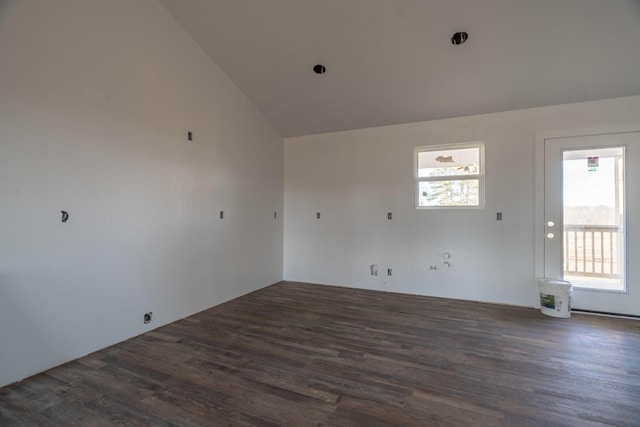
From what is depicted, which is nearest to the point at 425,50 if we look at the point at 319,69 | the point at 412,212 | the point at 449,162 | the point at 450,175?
the point at 319,69

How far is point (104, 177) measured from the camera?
2684 millimetres

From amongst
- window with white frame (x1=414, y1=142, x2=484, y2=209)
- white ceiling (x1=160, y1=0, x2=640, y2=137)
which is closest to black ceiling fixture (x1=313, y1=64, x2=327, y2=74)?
white ceiling (x1=160, y1=0, x2=640, y2=137)

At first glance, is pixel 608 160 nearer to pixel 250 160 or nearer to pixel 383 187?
pixel 383 187

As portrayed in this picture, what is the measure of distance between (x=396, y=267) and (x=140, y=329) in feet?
11.6

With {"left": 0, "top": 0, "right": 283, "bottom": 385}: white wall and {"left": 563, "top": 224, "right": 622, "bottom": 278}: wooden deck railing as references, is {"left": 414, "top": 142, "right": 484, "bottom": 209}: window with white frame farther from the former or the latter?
{"left": 0, "top": 0, "right": 283, "bottom": 385}: white wall

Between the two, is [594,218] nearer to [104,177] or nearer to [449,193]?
[449,193]

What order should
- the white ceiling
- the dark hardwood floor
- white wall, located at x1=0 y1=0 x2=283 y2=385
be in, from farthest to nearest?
the white ceiling < white wall, located at x1=0 y1=0 x2=283 y2=385 < the dark hardwood floor

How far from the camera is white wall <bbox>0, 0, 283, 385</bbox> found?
2.15 m

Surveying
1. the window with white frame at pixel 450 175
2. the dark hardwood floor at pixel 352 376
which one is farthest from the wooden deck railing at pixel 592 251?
A: the window with white frame at pixel 450 175

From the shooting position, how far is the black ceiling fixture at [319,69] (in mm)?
3664

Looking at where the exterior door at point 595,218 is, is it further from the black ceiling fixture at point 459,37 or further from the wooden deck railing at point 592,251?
the black ceiling fixture at point 459,37

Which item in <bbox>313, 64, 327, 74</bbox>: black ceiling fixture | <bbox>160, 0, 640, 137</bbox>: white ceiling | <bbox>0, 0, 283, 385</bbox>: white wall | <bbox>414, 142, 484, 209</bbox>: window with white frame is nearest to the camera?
<bbox>0, 0, 283, 385</bbox>: white wall

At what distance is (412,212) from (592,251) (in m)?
2.24

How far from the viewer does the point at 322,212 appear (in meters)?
5.22
